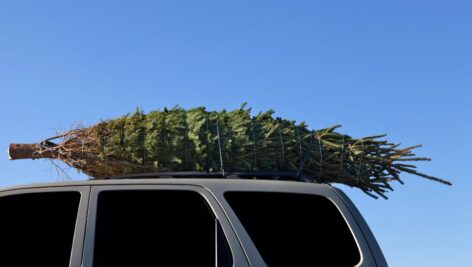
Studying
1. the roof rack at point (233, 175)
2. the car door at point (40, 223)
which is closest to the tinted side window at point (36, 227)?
the car door at point (40, 223)

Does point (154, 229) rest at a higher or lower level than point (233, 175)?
lower

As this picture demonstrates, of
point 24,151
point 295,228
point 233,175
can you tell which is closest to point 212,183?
point 233,175

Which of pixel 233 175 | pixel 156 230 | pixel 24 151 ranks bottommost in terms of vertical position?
pixel 156 230

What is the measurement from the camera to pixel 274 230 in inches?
154

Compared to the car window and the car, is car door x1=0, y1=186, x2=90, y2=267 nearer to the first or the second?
the car

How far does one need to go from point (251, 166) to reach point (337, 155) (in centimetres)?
70

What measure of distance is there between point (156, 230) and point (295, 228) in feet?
2.87

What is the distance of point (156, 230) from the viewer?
4035mm

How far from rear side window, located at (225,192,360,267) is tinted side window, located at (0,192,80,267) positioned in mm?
1092

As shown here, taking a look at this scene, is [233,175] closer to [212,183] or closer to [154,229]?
[212,183]

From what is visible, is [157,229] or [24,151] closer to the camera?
[157,229]

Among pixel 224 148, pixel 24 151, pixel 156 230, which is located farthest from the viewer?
pixel 24 151

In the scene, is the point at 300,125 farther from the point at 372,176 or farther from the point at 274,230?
the point at 274,230

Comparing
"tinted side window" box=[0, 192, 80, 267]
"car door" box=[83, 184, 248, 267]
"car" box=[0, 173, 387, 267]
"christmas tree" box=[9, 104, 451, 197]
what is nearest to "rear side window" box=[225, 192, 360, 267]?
"car" box=[0, 173, 387, 267]
